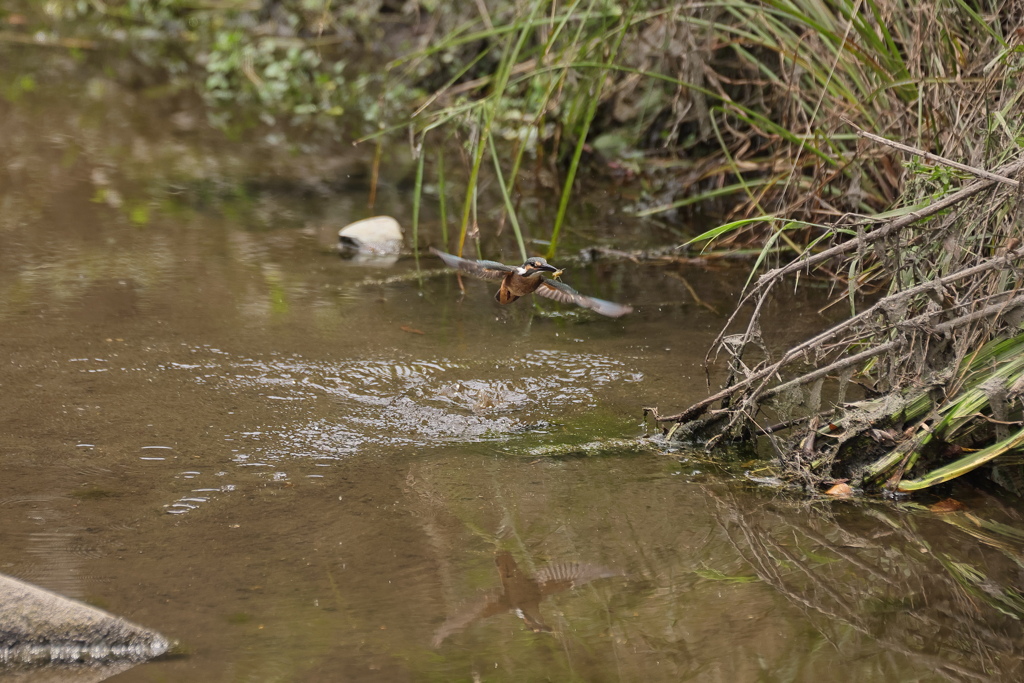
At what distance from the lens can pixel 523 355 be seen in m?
3.44

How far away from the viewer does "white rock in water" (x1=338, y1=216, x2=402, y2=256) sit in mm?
4508

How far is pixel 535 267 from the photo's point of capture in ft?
8.69

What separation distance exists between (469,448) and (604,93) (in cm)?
336

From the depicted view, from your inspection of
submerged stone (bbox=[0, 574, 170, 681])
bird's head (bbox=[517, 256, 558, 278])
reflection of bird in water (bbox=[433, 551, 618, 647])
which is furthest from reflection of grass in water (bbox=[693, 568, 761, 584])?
submerged stone (bbox=[0, 574, 170, 681])

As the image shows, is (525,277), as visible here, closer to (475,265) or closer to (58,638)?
(475,265)

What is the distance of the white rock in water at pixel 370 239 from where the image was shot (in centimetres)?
451

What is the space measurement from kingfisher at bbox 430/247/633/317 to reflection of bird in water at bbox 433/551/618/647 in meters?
0.71

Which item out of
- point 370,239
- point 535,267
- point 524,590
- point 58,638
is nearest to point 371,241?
point 370,239

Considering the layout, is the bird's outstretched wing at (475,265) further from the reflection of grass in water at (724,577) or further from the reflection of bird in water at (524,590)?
the reflection of grass in water at (724,577)

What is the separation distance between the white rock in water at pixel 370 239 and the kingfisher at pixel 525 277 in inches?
63.2

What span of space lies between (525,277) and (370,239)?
1.93 meters

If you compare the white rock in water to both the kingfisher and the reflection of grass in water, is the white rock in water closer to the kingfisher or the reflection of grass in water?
the kingfisher

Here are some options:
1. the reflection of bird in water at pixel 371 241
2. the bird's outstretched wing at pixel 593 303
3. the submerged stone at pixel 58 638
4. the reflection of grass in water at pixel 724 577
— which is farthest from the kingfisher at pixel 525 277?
the reflection of bird in water at pixel 371 241

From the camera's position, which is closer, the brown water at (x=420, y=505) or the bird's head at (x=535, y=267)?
the brown water at (x=420, y=505)
